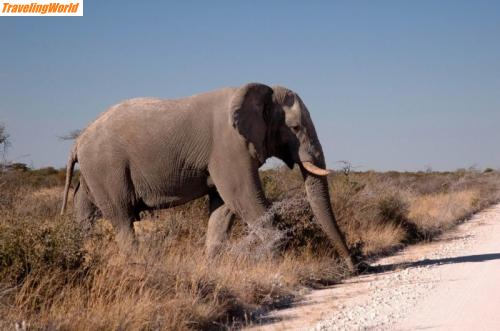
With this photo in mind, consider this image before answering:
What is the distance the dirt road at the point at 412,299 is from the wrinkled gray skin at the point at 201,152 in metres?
1.26

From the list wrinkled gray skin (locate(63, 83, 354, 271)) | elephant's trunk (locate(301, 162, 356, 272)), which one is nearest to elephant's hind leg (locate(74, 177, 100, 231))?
wrinkled gray skin (locate(63, 83, 354, 271))

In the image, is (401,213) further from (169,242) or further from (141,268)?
(141,268)

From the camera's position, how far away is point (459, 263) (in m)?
11.1

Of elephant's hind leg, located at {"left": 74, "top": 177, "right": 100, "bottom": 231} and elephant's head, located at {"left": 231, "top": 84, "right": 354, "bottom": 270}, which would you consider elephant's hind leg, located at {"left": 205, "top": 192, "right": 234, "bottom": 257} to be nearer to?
elephant's head, located at {"left": 231, "top": 84, "right": 354, "bottom": 270}

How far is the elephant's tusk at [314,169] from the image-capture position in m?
10.5

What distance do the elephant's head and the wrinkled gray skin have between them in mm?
15

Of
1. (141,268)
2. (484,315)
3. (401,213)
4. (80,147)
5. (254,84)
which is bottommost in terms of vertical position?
(401,213)

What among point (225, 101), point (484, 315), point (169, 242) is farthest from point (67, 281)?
point (225, 101)

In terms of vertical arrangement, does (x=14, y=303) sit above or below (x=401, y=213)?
above

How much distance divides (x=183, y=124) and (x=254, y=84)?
4.18 feet

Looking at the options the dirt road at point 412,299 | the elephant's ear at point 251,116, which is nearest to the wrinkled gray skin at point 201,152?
the elephant's ear at point 251,116

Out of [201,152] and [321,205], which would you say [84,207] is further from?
[321,205]

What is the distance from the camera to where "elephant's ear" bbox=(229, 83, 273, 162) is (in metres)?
10.5

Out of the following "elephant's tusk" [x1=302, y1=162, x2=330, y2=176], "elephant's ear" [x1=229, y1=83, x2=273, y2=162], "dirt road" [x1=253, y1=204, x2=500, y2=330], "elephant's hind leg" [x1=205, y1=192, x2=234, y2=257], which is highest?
"elephant's ear" [x1=229, y1=83, x2=273, y2=162]
